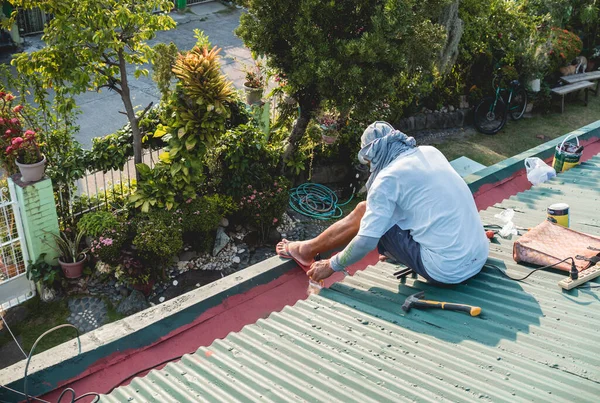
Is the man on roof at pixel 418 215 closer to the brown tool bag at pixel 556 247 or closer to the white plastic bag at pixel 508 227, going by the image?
the brown tool bag at pixel 556 247

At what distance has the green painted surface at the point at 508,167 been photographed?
6.44 m

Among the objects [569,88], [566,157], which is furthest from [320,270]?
[569,88]

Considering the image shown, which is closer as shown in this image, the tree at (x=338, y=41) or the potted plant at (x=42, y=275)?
the potted plant at (x=42, y=275)

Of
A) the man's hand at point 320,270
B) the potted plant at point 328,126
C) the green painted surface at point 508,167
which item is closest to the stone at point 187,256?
the potted plant at point 328,126

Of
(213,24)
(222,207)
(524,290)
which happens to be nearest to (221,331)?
(524,290)

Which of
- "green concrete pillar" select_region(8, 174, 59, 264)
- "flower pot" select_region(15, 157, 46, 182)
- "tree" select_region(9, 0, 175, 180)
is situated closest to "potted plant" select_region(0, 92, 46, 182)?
"flower pot" select_region(15, 157, 46, 182)

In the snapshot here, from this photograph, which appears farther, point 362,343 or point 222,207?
point 222,207

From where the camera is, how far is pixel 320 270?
13.8ft

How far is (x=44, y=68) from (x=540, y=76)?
33.3 feet

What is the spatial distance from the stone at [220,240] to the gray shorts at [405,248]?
13.2 feet

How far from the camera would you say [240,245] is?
8078 mm

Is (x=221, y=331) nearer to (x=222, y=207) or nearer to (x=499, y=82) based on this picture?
(x=222, y=207)

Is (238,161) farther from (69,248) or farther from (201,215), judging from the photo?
(69,248)

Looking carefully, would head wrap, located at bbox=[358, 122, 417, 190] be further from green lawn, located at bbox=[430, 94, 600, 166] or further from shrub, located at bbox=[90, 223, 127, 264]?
green lawn, located at bbox=[430, 94, 600, 166]
